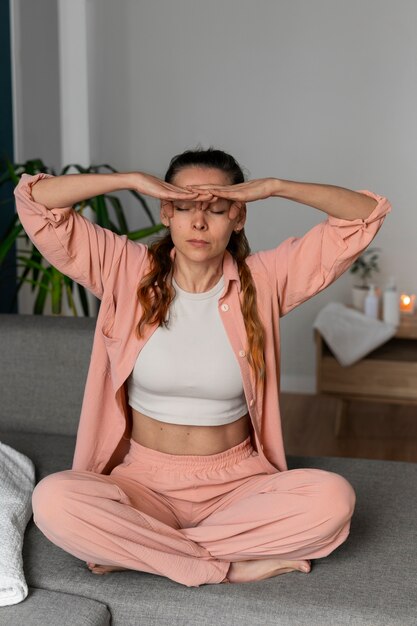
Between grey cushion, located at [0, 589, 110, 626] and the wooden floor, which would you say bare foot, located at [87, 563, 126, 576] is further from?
the wooden floor

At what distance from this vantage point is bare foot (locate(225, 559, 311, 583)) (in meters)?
1.88

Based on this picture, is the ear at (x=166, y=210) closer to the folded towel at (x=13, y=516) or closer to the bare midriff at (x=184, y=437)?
the bare midriff at (x=184, y=437)

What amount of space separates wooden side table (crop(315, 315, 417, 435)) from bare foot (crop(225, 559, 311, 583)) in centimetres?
184

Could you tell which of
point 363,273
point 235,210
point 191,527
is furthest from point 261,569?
point 363,273

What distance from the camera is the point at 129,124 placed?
15.0ft

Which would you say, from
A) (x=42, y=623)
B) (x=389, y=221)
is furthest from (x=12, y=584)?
(x=389, y=221)

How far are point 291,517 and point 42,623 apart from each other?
51 centimetres

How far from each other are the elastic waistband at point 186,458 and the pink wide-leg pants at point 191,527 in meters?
0.05

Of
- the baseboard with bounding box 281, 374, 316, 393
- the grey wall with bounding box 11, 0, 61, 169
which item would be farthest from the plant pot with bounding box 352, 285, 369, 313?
the grey wall with bounding box 11, 0, 61, 169

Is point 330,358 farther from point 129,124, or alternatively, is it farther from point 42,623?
point 42,623

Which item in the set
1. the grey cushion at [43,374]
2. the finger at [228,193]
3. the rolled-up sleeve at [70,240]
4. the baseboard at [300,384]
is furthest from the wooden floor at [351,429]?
the finger at [228,193]

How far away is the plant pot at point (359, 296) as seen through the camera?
13.3ft

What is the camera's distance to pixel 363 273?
14.0 feet

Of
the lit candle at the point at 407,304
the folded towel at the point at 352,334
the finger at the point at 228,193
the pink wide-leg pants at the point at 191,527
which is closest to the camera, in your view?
the pink wide-leg pants at the point at 191,527
